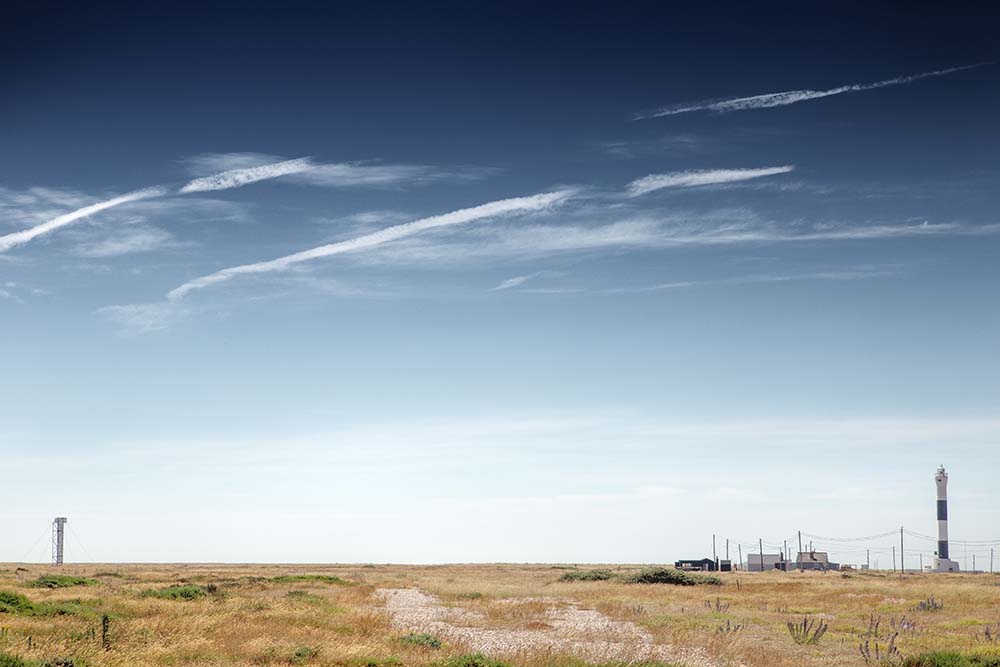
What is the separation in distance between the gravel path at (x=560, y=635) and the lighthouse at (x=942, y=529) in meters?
139

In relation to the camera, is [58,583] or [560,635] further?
[58,583]

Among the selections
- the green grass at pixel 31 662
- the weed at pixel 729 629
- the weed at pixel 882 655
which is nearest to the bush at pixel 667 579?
the weed at pixel 729 629

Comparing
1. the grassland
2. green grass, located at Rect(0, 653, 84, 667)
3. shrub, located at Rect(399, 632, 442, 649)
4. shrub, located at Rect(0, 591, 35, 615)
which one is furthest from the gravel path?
shrub, located at Rect(0, 591, 35, 615)

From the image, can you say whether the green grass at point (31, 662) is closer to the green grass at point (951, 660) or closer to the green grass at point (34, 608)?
the green grass at point (34, 608)

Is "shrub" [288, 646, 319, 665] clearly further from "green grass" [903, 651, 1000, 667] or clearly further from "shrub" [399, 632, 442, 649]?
"green grass" [903, 651, 1000, 667]

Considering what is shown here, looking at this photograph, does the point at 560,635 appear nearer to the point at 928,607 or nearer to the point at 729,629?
the point at 729,629

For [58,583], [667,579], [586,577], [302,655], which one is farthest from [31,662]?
[586,577]

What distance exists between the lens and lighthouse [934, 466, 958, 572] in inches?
6383

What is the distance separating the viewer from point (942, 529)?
168 m

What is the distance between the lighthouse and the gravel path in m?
139

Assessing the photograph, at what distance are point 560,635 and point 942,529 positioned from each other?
158 m

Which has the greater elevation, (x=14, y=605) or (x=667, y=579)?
(x=14, y=605)

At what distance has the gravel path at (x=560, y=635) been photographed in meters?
24.7

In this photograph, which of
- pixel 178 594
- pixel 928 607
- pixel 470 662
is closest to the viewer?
pixel 470 662
